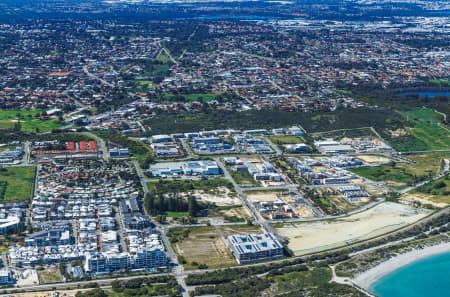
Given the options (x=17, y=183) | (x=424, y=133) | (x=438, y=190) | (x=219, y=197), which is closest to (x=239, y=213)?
(x=219, y=197)

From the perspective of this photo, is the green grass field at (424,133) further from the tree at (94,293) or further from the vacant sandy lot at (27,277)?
the vacant sandy lot at (27,277)

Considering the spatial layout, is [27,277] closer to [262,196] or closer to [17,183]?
[17,183]

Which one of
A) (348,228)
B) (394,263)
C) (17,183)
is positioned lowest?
(394,263)

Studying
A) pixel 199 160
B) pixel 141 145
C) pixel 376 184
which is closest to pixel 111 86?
pixel 141 145

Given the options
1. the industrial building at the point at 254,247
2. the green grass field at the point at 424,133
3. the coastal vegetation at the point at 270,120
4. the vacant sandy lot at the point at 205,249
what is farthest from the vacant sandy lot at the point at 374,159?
the vacant sandy lot at the point at 205,249

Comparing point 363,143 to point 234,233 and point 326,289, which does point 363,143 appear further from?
point 326,289

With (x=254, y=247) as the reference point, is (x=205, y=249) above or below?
below

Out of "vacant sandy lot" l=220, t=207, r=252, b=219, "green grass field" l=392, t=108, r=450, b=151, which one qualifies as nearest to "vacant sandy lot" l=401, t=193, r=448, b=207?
"green grass field" l=392, t=108, r=450, b=151
